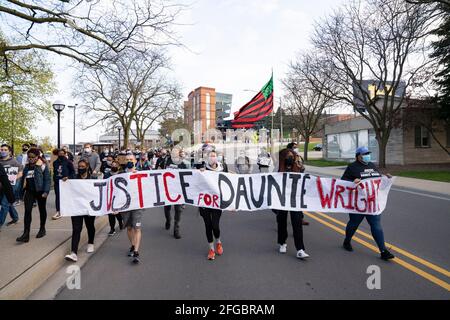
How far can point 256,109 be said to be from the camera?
1158cm

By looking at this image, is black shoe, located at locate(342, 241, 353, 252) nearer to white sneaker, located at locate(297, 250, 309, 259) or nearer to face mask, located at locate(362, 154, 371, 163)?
white sneaker, located at locate(297, 250, 309, 259)

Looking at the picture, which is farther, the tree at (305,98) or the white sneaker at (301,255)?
the tree at (305,98)

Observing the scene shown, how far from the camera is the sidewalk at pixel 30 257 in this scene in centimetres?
381

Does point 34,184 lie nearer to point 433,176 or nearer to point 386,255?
point 386,255

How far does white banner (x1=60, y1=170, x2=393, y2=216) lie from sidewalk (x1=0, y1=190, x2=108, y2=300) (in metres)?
0.74

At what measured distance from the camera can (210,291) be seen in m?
3.86

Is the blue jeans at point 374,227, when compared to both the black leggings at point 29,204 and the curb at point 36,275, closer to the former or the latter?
the curb at point 36,275

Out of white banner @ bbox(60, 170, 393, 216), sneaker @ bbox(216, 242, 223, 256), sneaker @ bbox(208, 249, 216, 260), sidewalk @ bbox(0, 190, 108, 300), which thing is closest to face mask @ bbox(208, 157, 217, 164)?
white banner @ bbox(60, 170, 393, 216)

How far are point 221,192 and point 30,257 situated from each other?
324 cm

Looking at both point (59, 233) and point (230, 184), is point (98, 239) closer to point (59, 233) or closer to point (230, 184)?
point (59, 233)

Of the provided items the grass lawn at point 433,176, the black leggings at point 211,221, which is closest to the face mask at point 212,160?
the black leggings at point 211,221

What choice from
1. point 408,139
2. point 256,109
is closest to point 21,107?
point 256,109

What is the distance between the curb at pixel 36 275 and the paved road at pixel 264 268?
1.48ft
